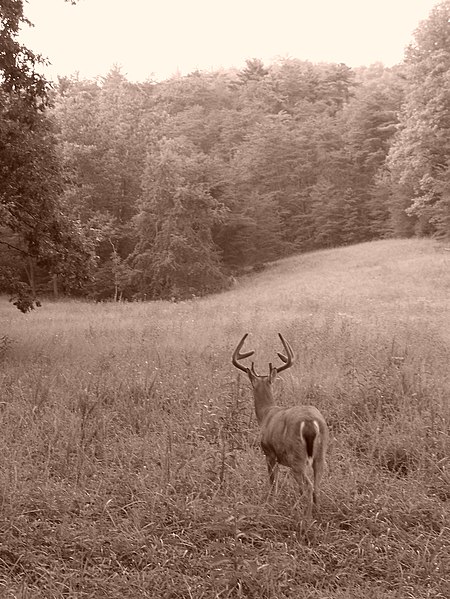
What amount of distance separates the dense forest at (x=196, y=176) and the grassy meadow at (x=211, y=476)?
3436mm

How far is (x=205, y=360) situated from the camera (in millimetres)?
10477

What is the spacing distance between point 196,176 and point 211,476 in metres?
29.6

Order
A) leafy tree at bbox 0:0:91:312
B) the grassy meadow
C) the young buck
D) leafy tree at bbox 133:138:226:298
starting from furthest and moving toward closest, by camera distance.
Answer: leafy tree at bbox 133:138:226:298, leafy tree at bbox 0:0:91:312, the young buck, the grassy meadow

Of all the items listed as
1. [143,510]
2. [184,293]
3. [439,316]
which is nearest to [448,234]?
[184,293]

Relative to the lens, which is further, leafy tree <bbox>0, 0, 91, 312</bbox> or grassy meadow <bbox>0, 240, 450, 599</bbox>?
leafy tree <bbox>0, 0, 91, 312</bbox>

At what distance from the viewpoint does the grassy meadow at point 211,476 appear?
4.18 metres

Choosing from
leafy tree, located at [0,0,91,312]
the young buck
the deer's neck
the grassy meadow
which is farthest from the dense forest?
the young buck

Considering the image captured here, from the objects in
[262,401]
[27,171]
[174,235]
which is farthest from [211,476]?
[174,235]

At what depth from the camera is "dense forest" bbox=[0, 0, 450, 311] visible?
1212 centimetres

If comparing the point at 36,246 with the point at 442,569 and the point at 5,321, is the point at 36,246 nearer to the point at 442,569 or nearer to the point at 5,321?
the point at 5,321

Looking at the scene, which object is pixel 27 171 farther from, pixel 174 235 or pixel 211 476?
pixel 174 235

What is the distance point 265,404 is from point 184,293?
1000 inches

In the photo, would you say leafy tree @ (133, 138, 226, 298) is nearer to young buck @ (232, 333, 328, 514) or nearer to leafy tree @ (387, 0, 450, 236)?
leafy tree @ (387, 0, 450, 236)

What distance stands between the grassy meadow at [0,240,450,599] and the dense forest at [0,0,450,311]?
3436mm
